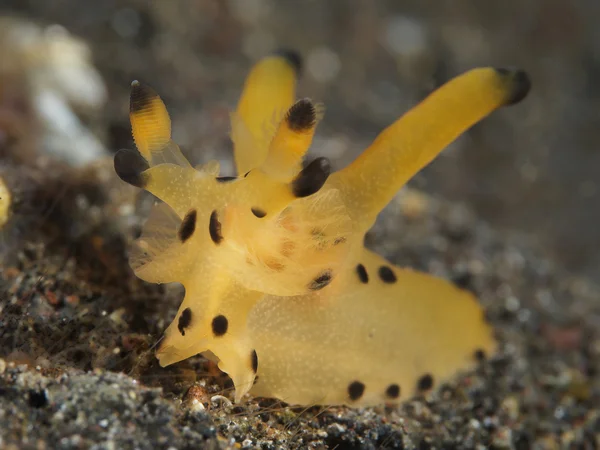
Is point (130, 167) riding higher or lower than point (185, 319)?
higher

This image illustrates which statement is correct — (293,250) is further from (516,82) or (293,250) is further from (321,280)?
(516,82)

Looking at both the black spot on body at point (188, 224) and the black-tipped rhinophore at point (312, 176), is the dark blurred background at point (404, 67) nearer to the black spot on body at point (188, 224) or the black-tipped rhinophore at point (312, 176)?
the black spot on body at point (188, 224)

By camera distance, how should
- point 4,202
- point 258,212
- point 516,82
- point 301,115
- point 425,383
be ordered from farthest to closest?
point 425,383, point 4,202, point 516,82, point 258,212, point 301,115

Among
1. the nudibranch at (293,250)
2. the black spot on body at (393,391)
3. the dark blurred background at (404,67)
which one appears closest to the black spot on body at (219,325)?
the nudibranch at (293,250)

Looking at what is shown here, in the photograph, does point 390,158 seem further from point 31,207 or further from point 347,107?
point 347,107

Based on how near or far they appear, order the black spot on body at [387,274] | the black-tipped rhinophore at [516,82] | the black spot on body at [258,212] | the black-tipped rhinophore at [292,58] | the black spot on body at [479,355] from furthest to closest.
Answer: the black spot on body at [479,355] < the black-tipped rhinophore at [292,58] < the black spot on body at [387,274] < the black-tipped rhinophore at [516,82] < the black spot on body at [258,212]

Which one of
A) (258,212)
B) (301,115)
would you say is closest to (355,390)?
(258,212)
